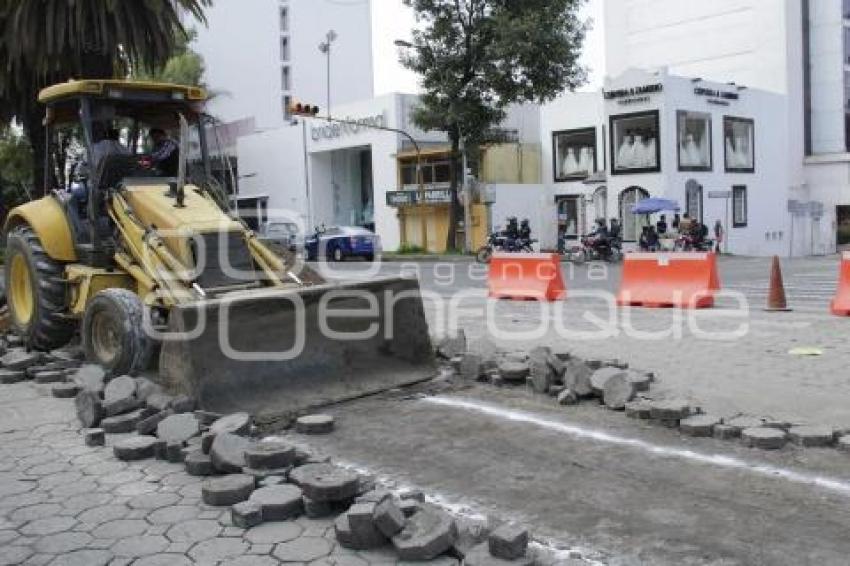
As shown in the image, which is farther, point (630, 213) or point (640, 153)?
point (630, 213)

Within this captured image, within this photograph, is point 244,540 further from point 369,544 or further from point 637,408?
point 637,408

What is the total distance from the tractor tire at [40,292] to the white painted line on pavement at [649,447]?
166 inches

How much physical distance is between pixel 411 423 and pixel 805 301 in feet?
34.1

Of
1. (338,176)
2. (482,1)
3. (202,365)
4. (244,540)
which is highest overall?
(482,1)

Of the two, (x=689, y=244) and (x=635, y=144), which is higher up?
(x=635, y=144)

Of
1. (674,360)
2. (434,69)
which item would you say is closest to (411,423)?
(674,360)

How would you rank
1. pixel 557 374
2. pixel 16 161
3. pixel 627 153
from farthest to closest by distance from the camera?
pixel 16 161 < pixel 627 153 < pixel 557 374

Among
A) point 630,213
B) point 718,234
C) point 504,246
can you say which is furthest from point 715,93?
point 504,246

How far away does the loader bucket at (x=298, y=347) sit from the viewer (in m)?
6.82

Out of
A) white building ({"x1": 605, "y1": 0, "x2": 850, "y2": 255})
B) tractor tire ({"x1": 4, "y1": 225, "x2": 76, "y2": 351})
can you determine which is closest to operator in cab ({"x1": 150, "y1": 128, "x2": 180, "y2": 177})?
tractor tire ({"x1": 4, "y1": 225, "x2": 76, "y2": 351})

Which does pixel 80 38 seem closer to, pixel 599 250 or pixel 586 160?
pixel 599 250

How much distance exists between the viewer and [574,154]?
41.4 meters

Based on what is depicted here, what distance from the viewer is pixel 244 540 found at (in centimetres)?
455

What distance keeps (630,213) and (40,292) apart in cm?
3001
